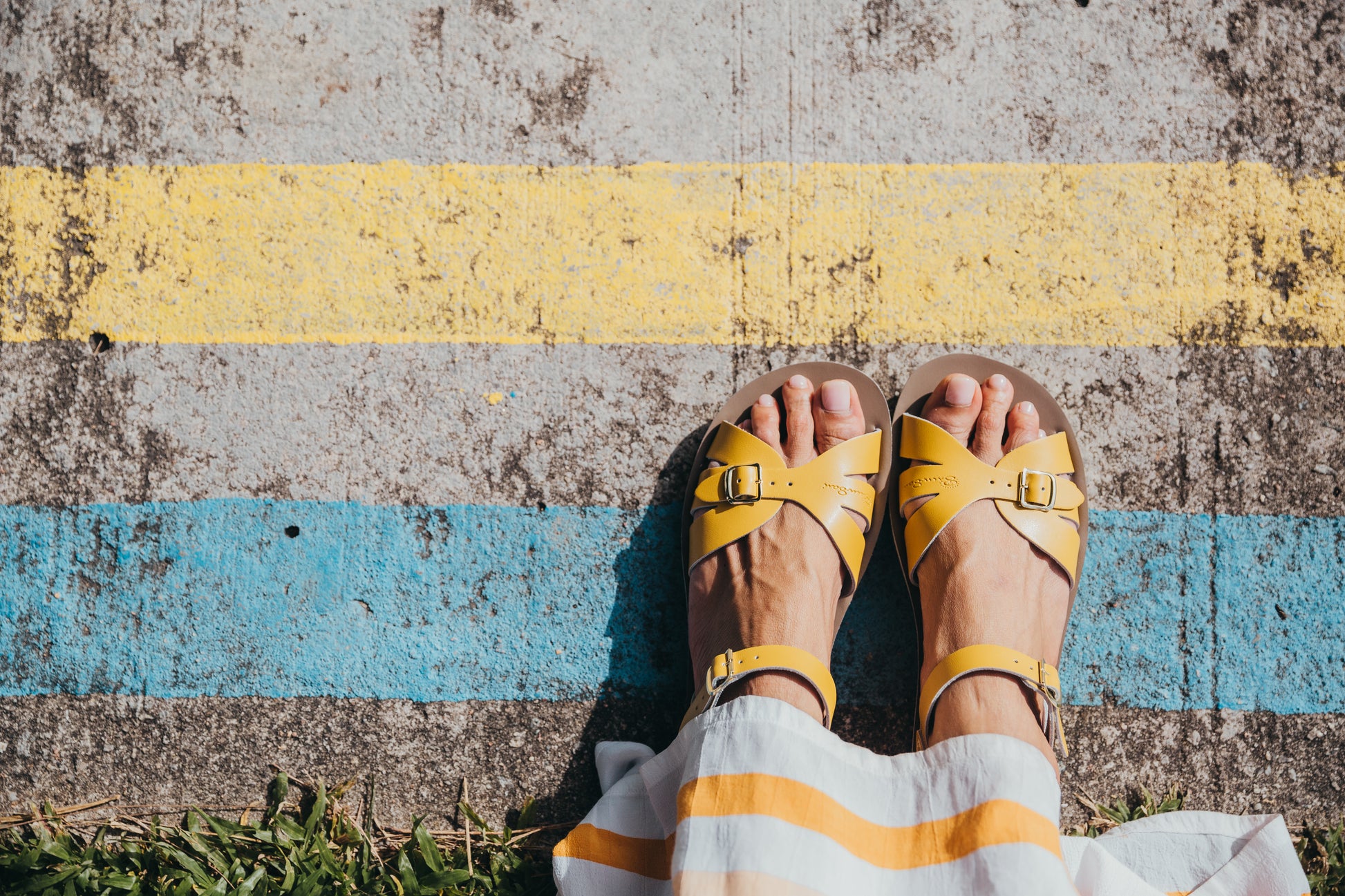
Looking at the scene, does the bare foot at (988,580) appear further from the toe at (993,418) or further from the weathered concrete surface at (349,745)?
the weathered concrete surface at (349,745)

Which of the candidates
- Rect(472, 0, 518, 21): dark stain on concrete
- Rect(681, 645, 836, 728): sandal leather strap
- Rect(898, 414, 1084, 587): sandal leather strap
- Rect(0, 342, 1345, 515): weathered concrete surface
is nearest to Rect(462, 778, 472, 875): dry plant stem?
Rect(681, 645, 836, 728): sandal leather strap

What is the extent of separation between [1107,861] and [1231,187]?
1.63m

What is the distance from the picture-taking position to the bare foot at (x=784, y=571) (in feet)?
5.89

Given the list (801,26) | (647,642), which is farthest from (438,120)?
(647,642)

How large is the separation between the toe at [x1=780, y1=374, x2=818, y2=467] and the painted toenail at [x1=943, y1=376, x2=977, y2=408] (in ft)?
1.12

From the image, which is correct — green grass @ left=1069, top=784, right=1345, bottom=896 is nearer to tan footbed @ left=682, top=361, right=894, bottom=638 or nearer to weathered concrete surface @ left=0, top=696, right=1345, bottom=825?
weathered concrete surface @ left=0, top=696, right=1345, bottom=825

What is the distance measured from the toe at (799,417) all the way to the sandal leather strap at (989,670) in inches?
23.0

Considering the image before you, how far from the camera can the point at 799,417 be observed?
188cm

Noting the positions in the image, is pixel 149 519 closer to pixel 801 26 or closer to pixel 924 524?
pixel 924 524

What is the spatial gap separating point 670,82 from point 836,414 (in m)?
0.96

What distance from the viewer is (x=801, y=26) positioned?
194 cm

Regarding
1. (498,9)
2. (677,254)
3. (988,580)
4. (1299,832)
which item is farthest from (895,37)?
(1299,832)

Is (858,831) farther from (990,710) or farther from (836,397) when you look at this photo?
(836,397)

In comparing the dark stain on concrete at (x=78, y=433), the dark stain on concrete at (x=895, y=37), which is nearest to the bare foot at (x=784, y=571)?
the dark stain on concrete at (x=895, y=37)
